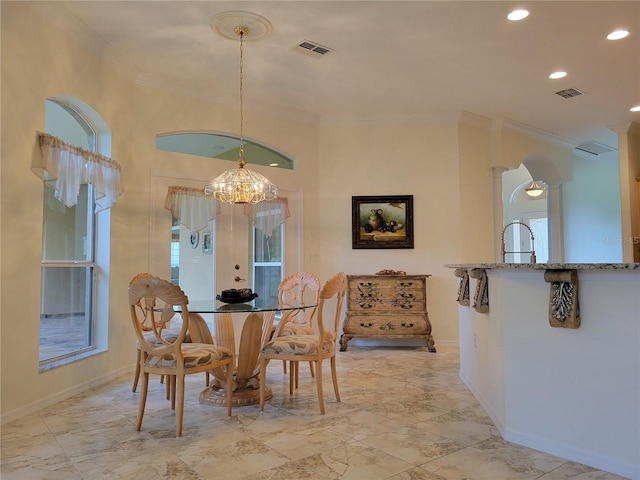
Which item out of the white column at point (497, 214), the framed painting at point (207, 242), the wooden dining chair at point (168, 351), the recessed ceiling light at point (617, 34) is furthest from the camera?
the white column at point (497, 214)

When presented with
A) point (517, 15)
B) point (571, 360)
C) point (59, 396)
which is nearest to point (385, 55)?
point (517, 15)

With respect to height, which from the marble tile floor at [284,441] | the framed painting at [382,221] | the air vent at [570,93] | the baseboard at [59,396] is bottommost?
the marble tile floor at [284,441]

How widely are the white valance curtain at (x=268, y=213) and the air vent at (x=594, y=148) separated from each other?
16.8 ft

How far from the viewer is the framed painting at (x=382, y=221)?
19.6ft

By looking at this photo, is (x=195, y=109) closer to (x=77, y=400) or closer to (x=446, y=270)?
(x=77, y=400)

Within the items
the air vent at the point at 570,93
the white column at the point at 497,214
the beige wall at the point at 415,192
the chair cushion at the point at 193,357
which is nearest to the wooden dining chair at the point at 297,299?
the chair cushion at the point at 193,357

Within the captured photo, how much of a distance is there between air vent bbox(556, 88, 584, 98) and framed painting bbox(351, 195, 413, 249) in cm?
205

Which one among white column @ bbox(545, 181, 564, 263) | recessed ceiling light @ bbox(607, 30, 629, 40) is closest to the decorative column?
recessed ceiling light @ bbox(607, 30, 629, 40)

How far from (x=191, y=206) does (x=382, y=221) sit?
2.40 metres

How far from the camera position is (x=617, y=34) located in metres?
3.92

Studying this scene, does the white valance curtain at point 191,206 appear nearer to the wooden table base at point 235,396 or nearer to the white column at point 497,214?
the wooden table base at point 235,396

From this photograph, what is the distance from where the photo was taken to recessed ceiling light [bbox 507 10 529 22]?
11.7ft

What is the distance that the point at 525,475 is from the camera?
2.25m

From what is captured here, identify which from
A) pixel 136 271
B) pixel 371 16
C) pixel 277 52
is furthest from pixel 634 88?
pixel 136 271
